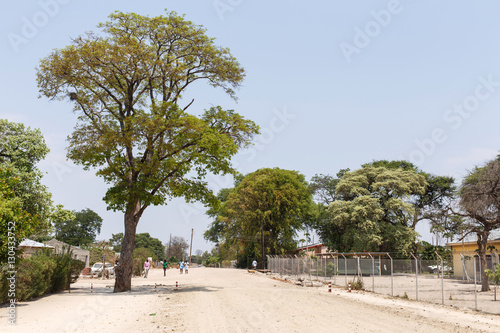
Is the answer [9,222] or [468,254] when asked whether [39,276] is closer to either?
[9,222]

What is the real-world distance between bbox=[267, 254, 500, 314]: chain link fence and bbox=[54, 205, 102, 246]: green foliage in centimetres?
7003

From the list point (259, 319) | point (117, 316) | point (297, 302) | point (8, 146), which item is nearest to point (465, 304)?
point (297, 302)

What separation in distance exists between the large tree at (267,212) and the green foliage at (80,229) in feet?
188

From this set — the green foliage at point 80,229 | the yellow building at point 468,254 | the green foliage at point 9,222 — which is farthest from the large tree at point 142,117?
the green foliage at point 80,229

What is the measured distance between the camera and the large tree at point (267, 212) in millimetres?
59125

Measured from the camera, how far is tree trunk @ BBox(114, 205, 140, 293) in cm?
2470

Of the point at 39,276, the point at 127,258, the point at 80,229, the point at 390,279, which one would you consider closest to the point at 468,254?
the point at 390,279

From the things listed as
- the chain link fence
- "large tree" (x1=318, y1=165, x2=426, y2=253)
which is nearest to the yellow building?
the chain link fence

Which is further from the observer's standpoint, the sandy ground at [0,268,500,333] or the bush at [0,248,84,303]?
the bush at [0,248,84,303]

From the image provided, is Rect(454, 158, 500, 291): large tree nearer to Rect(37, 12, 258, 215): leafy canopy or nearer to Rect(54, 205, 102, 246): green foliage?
Rect(37, 12, 258, 215): leafy canopy

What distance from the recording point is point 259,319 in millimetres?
13531

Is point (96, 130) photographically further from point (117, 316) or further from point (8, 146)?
point (117, 316)

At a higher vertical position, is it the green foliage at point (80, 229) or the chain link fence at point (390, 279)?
the green foliage at point (80, 229)

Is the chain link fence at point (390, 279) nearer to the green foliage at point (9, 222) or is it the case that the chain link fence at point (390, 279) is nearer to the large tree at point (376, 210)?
the large tree at point (376, 210)
